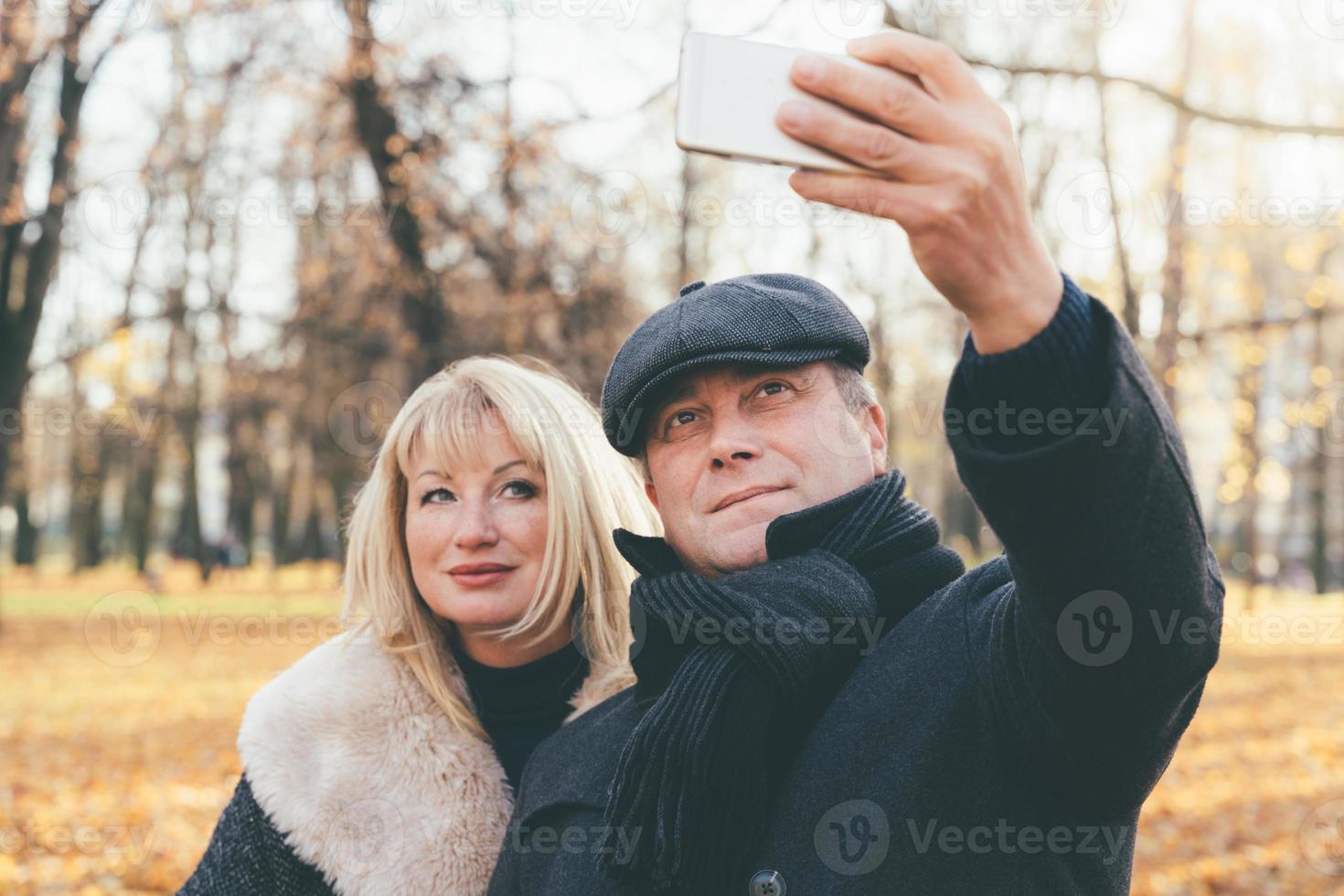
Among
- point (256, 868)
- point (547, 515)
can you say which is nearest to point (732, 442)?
point (547, 515)

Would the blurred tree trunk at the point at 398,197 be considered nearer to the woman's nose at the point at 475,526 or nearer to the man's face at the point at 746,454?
the woman's nose at the point at 475,526

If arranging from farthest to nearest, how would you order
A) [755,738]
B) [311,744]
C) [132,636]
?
[132,636]
[311,744]
[755,738]

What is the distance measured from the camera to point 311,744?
2.93 m

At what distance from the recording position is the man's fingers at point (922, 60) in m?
1.39

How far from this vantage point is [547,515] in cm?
314

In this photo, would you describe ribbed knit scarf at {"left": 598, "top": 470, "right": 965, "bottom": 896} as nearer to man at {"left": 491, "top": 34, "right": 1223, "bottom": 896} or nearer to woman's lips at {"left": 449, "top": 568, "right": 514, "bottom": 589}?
man at {"left": 491, "top": 34, "right": 1223, "bottom": 896}

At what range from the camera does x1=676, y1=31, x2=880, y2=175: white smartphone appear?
1397mm

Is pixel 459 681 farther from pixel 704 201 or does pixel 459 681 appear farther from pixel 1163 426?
pixel 704 201

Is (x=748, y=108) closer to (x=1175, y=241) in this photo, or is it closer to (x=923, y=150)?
(x=923, y=150)

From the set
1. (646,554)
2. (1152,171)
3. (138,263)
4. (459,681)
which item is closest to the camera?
(646,554)

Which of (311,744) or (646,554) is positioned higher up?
(646,554)

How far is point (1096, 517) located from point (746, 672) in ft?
2.53

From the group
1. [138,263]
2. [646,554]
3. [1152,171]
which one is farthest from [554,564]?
[138,263]

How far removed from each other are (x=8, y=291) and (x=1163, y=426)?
14657 mm
